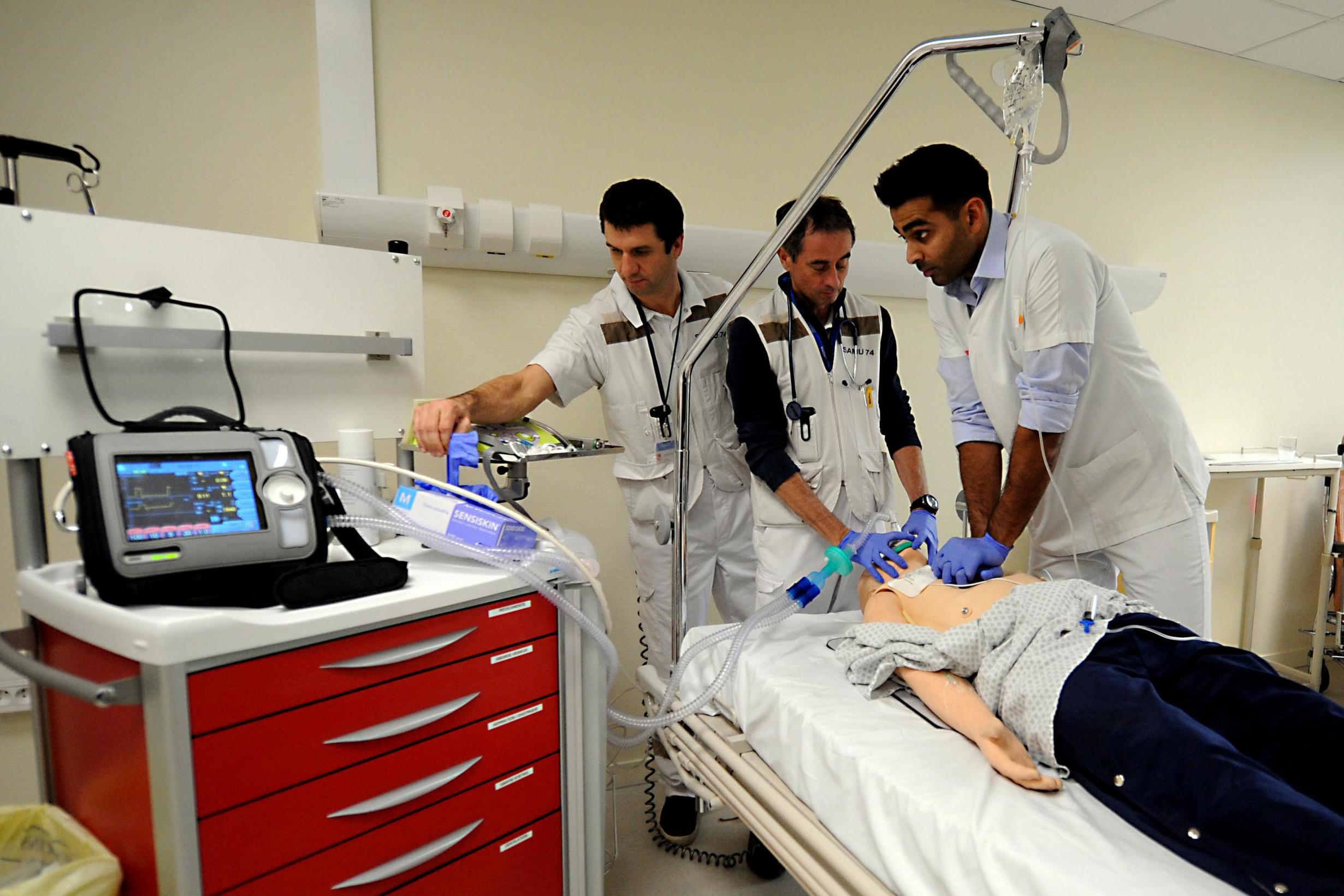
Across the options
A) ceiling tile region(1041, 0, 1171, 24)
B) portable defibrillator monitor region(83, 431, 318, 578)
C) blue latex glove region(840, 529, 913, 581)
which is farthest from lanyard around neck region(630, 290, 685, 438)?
ceiling tile region(1041, 0, 1171, 24)

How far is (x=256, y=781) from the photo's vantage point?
2.98 feet

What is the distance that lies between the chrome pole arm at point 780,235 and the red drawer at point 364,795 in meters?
0.45

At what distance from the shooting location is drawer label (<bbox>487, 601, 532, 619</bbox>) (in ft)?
3.68

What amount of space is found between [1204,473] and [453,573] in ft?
5.52

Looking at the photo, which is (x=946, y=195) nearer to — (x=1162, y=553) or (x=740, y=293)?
(x=740, y=293)

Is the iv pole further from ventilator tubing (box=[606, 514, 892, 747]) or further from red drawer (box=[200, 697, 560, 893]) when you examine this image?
red drawer (box=[200, 697, 560, 893])

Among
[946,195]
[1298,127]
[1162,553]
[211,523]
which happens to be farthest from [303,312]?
[1298,127]

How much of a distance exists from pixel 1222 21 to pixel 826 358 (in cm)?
265

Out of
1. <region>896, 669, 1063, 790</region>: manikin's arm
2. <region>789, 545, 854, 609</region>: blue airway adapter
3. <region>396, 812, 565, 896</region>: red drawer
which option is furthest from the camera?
<region>789, 545, 854, 609</region>: blue airway adapter

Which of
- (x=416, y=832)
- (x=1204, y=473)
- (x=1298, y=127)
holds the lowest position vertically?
(x=416, y=832)

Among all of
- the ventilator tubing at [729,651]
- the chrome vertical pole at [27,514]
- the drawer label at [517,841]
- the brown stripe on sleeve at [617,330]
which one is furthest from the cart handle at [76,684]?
the brown stripe on sleeve at [617,330]

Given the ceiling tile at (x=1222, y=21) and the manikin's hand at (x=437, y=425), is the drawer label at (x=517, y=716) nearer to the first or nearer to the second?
the manikin's hand at (x=437, y=425)

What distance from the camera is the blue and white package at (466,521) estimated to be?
1173mm

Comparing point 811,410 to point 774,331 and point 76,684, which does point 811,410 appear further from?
point 76,684
